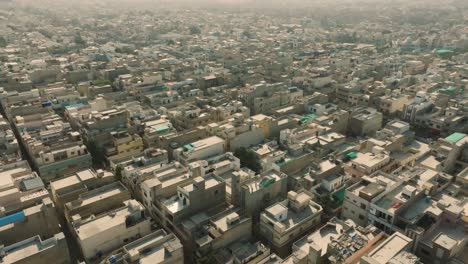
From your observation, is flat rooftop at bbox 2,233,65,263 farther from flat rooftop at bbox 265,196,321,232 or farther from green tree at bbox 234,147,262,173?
green tree at bbox 234,147,262,173

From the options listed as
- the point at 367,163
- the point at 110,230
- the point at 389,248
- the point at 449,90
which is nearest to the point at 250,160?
the point at 367,163

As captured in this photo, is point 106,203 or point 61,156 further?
point 61,156

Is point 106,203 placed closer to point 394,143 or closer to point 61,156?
point 61,156

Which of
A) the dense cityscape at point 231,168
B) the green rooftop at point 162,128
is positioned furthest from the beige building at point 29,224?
the green rooftop at point 162,128

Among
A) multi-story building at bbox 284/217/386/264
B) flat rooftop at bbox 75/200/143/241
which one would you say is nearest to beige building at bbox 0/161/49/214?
flat rooftop at bbox 75/200/143/241

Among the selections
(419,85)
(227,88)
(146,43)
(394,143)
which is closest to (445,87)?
(419,85)

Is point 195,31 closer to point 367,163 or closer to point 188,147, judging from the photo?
point 188,147

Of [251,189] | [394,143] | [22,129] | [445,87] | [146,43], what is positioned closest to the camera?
[251,189]
